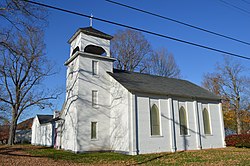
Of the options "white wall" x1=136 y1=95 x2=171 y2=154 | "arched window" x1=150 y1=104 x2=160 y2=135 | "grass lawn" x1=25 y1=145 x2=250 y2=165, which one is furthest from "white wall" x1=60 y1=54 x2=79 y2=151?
"arched window" x1=150 y1=104 x2=160 y2=135

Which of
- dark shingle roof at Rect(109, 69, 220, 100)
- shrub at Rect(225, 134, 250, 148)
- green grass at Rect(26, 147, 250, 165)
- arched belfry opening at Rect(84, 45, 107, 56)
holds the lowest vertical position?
green grass at Rect(26, 147, 250, 165)

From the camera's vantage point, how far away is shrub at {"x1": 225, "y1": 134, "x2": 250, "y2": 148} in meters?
22.3

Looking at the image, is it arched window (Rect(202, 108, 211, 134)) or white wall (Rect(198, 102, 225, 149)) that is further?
arched window (Rect(202, 108, 211, 134))

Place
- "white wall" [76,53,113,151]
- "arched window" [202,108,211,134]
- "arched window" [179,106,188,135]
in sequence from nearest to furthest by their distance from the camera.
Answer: "white wall" [76,53,113,151]
"arched window" [179,106,188,135]
"arched window" [202,108,211,134]

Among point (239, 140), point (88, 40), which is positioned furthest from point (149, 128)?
point (239, 140)

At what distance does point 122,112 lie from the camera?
63.1 feet

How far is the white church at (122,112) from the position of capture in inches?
734

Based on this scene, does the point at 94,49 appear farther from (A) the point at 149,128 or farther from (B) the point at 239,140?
(B) the point at 239,140

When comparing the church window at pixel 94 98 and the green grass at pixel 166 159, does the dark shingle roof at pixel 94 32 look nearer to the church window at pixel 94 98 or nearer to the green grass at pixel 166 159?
the church window at pixel 94 98

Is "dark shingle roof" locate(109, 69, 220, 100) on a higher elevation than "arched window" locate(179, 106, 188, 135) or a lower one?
higher

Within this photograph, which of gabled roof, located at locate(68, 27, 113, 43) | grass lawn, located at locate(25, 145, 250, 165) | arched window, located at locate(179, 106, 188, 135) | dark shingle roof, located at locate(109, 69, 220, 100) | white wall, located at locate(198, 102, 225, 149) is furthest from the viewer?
white wall, located at locate(198, 102, 225, 149)

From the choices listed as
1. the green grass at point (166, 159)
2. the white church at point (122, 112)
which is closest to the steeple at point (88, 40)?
the white church at point (122, 112)

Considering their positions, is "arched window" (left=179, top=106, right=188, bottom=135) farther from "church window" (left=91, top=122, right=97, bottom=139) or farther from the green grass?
"church window" (left=91, top=122, right=97, bottom=139)

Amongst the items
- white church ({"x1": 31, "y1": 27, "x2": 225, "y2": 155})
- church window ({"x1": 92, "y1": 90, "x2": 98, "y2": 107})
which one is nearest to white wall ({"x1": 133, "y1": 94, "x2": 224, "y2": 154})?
white church ({"x1": 31, "y1": 27, "x2": 225, "y2": 155})
